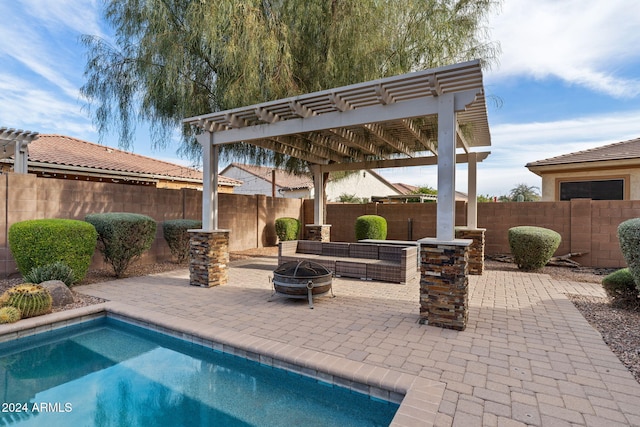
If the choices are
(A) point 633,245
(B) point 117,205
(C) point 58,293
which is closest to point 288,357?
(C) point 58,293

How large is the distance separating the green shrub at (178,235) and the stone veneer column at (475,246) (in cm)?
679

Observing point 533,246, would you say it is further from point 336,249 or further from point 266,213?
point 266,213

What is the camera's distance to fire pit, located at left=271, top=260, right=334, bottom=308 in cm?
542

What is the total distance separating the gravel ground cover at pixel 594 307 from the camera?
3773 millimetres

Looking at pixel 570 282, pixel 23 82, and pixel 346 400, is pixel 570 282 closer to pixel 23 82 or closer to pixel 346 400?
pixel 346 400

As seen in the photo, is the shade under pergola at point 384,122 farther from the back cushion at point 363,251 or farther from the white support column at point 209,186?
the back cushion at point 363,251

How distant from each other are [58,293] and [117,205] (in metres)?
3.64

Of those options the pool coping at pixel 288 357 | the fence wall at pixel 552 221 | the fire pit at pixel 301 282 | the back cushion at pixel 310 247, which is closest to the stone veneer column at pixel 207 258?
the pool coping at pixel 288 357

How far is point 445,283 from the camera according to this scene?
444cm

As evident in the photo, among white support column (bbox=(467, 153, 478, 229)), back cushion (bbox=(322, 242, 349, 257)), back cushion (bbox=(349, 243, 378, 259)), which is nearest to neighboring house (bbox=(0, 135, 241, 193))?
back cushion (bbox=(322, 242, 349, 257))

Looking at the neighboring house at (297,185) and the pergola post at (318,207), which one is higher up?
the neighboring house at (297,185)

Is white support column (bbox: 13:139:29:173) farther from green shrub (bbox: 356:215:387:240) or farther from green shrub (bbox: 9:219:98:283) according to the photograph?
green shrub (bbox: 356:215:387:240)

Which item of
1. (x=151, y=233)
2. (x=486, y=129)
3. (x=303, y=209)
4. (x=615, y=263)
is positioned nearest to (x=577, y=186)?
(x=615, y=263)

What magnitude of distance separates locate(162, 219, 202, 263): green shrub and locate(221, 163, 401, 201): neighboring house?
1384cm
